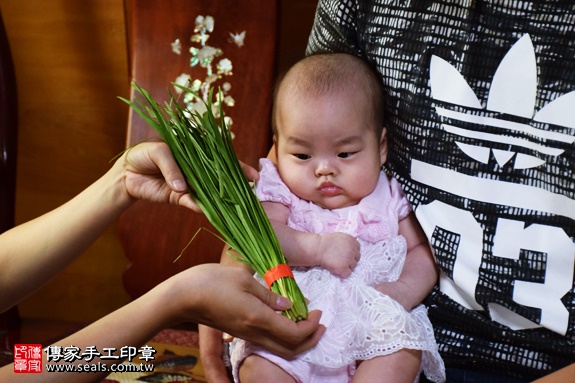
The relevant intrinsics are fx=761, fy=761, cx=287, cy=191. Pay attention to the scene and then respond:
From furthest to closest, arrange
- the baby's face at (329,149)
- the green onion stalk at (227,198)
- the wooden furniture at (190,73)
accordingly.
→ the wooden furniture at (190,73) → the baby's face at (329,149) → the green onion stalk at (227,198)

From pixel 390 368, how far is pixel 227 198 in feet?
1.43

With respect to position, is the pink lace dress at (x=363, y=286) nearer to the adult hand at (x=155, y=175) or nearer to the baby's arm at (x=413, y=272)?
the baby's arm at (x=413, y=272)

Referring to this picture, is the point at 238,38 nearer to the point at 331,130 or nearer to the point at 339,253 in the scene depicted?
the point at 331,130

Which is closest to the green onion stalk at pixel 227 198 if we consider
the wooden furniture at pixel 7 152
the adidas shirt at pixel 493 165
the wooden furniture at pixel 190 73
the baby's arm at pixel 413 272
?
the baby's arm at pixel 413 272

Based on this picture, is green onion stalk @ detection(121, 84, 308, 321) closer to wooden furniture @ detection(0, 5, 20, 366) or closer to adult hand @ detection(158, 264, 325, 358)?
adult hand @ detection(158, 264, 325, 358)

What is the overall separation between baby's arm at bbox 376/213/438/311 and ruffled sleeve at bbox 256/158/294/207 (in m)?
0.25

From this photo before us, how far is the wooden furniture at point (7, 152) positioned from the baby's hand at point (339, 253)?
3.82ft

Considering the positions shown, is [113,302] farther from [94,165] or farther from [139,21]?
[139,21]

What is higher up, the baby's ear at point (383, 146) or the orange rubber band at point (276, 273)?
the baby's ear at point (383, 146)

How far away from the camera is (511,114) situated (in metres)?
1.44

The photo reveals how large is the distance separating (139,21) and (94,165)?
699 mm

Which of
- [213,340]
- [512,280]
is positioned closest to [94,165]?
[213,340]

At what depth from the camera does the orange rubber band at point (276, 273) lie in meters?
1.41

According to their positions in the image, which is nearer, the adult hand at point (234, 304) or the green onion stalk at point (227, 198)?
the adult hand at point (234, 304)
